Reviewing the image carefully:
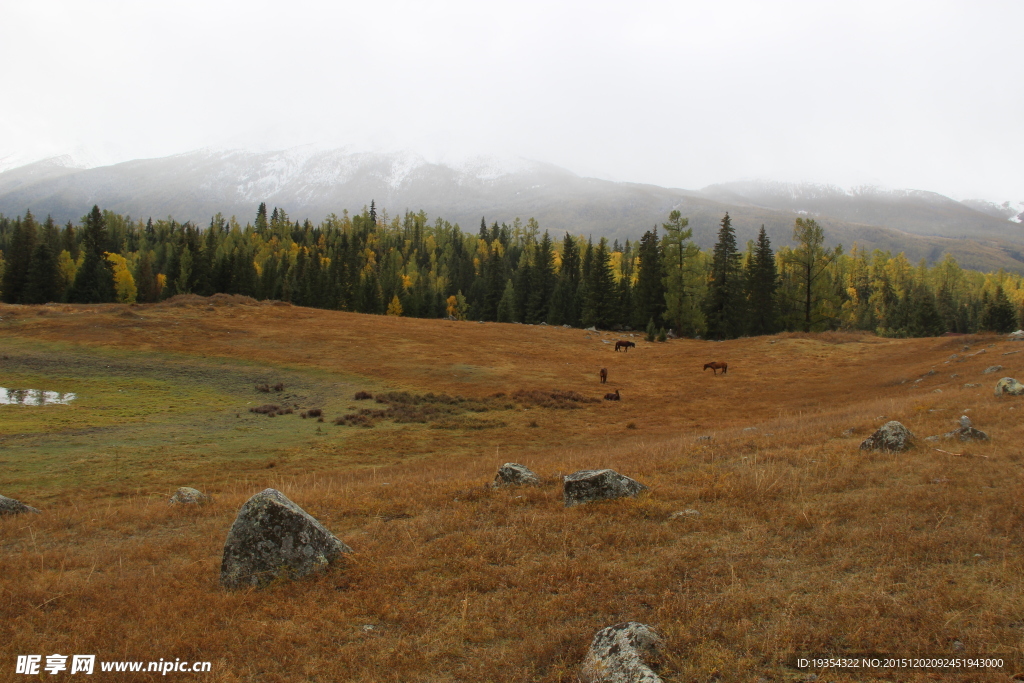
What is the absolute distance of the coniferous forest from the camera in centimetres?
7850

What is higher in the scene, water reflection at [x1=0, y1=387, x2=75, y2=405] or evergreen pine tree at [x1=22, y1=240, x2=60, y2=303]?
evergreen pine tree at [x1=22, y1=240, x2=60, y2=303]

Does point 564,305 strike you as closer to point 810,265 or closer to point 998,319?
point 810,265

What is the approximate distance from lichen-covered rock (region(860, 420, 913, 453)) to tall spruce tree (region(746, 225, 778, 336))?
7051 cm

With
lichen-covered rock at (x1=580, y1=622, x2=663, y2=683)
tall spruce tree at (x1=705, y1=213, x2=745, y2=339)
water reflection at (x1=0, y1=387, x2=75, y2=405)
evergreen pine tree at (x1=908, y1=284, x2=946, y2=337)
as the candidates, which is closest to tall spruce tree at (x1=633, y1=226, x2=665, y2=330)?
tall spruce tree at (x1=705, y1=213, x2=745, y2=339)

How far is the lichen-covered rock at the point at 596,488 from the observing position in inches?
406

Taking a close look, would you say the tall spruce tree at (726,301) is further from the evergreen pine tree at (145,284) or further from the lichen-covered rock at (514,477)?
the evergreen pine tree at (145,284)

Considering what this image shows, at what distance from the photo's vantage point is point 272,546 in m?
8.02

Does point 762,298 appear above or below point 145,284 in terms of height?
above

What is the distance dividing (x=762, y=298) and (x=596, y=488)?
7695 centimetres

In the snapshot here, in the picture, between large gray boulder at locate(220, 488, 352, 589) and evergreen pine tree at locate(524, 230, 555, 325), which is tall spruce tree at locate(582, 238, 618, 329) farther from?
large gray boulder at locate(220, 488, 352, 589)

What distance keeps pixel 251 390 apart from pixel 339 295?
71.8m

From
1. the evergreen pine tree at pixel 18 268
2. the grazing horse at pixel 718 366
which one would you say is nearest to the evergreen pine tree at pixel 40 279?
the evergreen pine tree at pixel 18 268

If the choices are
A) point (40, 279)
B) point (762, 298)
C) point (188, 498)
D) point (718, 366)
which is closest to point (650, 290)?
point (762, 298)

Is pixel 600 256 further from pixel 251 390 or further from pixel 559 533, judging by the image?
pixel 559 533
